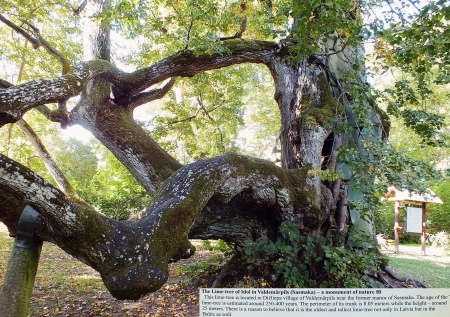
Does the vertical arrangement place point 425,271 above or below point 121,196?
below

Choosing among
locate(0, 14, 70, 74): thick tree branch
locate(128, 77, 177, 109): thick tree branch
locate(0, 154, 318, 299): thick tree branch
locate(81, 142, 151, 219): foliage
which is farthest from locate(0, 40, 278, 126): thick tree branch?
locate(81, 142, 151, 219): foliage

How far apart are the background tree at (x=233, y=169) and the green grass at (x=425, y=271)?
3.43 feet

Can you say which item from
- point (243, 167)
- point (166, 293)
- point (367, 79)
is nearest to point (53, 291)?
point (166, 293)

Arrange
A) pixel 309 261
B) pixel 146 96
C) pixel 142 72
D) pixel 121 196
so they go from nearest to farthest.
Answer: pixel 309 261 < pixel 142 72 < pixel 146 96 < pixel 121 196

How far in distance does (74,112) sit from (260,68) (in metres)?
9.55

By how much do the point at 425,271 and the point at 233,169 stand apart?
4.16 metres

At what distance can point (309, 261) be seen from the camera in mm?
3467

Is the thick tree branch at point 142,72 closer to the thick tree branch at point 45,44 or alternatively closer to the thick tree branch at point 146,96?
the thick tree branch at point 146,96

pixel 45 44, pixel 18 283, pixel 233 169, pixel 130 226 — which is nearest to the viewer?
pixel 130 226

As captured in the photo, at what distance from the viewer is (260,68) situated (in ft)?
42.7

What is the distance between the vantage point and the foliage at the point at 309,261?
332 centimetres

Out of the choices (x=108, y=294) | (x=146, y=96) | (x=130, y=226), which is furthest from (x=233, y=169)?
(x=108, y=294)

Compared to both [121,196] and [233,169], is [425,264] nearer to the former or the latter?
[233,169]

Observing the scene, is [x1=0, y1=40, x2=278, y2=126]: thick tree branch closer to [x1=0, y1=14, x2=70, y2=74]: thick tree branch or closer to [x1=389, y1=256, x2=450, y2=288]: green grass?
[x1=0, y1=14, x2=70, y2=74]: thick tree branch
